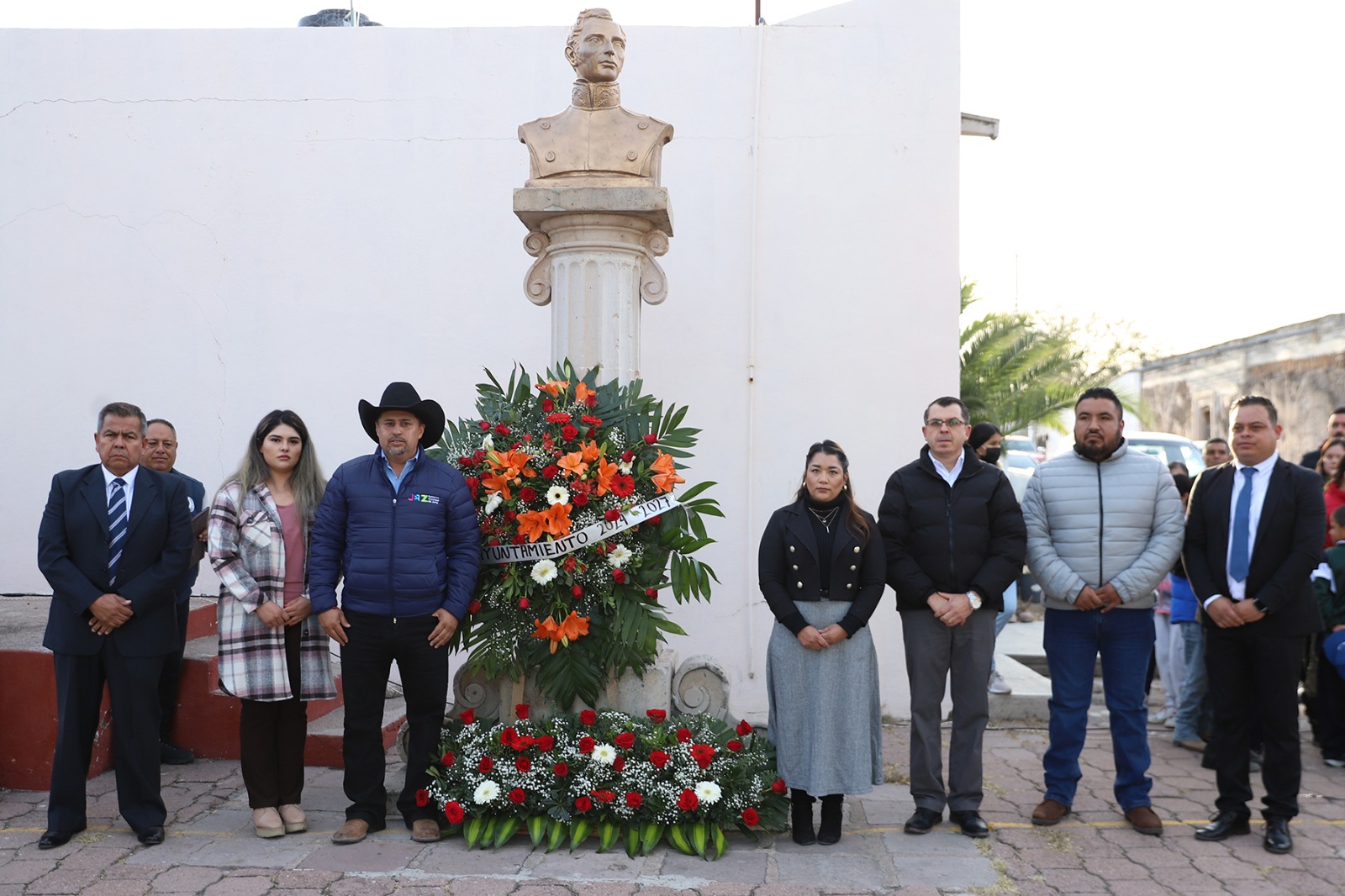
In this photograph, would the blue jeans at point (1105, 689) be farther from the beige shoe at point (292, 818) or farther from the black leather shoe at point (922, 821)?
the beige shoe at point (292, 818)

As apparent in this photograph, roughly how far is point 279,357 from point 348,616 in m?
3.37

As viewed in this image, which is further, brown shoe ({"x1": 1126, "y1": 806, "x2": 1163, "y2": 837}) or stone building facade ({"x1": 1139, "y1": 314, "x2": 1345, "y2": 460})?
stone building facade ({"x1": 1139, "y1": 314, "x2": 1345, "y2": 460})

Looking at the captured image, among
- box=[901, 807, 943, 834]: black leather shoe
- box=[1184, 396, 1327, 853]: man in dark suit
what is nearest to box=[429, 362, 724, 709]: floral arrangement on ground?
box=[901, 807, 943, 834]: black leather shoe

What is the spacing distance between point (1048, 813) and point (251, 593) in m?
3.63

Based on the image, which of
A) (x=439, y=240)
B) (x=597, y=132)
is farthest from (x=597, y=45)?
(x=439, y=240)

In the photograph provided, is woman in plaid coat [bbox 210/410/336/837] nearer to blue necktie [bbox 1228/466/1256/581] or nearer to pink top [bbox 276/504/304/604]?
pink top [bbox 276/504/304/604]

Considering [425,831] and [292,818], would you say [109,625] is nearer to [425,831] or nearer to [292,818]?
[292,818]

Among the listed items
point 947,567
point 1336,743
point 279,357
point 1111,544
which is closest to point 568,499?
point 947,567

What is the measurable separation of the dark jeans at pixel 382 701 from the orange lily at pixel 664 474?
1137 millimetres

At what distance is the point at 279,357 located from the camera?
7.31m

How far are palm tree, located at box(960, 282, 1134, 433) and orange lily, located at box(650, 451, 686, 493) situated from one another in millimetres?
6252

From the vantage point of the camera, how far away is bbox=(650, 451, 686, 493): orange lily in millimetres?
4715

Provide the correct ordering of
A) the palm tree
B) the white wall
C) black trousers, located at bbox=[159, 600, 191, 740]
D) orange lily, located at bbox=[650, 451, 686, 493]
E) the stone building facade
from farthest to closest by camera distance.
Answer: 1. the stone building facade
2. the palm tree
3. the white wall
4. black trousers, located at bbox=[159, 600, 191, 740]
5. orange lily, located at bbox=[650, 451, 686, 493]

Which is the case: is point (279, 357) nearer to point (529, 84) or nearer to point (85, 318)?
point (85, 318)
